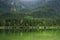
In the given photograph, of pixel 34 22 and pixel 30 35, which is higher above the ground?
pixel 34 22

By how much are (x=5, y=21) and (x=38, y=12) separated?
2.78ft

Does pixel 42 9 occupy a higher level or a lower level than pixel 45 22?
higher

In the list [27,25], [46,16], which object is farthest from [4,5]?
[46,16]

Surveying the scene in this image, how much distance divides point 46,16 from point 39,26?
30cm

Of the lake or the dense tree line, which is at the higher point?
the dense tree line

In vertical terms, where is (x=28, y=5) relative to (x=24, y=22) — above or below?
above

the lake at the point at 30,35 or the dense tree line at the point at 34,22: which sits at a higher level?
the dense tree line at the point at 34,22

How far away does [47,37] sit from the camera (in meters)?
5.11

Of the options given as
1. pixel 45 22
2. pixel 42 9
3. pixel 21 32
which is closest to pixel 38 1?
pixel 42 9

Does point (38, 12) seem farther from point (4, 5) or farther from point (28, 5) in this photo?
point (4, 5)

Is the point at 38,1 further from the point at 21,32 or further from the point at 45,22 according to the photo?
the point at 21,32

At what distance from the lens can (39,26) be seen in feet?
16.8

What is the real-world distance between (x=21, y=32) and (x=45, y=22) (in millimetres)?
645

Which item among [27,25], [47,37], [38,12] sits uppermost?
[38,12]
